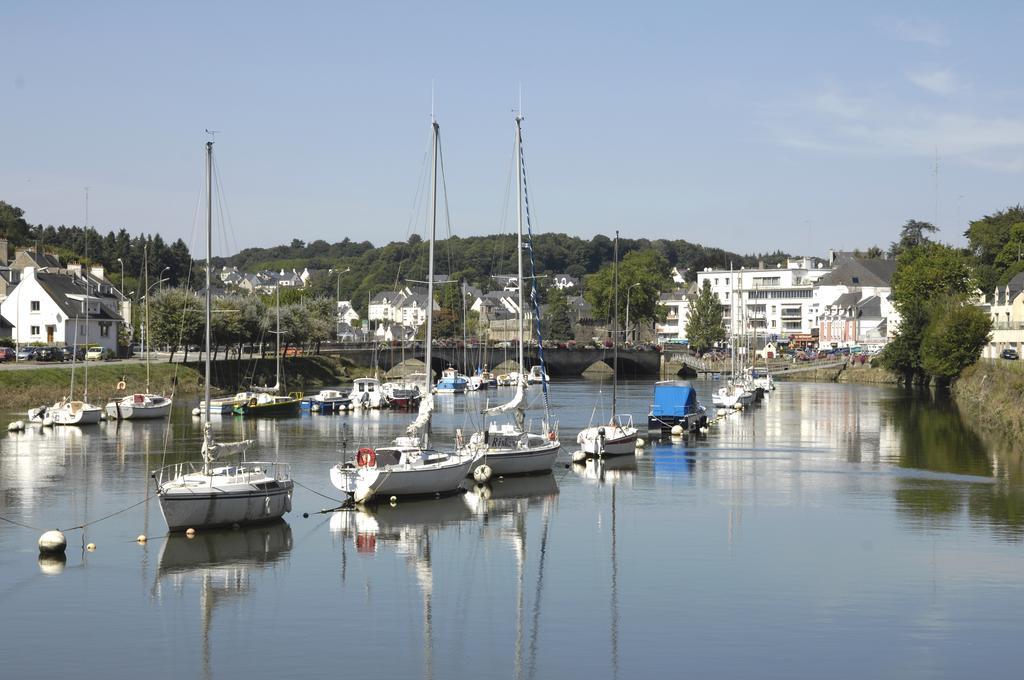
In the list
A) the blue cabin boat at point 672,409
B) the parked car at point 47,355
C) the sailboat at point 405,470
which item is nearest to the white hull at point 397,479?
the sailboat at point 405,470

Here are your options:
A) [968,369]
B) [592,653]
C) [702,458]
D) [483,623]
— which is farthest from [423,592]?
[968,369]

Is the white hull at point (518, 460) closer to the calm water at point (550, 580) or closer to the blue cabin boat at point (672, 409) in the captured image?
the calm water at point (550, 580)

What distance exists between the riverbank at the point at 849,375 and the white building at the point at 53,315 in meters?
93.3

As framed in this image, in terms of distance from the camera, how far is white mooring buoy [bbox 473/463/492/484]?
201ft

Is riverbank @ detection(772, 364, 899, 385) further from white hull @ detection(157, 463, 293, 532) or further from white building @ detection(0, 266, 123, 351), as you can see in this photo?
white hull @ detection(157, 463, 293, 532)

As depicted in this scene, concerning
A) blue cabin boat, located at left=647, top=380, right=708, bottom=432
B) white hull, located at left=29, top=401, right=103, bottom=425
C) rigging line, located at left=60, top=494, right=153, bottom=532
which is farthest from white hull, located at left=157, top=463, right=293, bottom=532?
blue cabin boat, located at left=647, top=380, right=708, bottom=432

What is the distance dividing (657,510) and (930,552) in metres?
13.6

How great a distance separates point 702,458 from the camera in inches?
3051

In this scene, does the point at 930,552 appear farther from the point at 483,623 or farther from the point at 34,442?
the point at 34,442

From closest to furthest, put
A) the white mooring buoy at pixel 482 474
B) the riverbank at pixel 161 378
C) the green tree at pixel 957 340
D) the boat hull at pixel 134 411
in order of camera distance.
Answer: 1. the white mooring buoy at pixel 482 474
2. the boat hull at pixel 134 411
3. the riverbank at pixel 161 378
4. the green tree at pixel 957 340

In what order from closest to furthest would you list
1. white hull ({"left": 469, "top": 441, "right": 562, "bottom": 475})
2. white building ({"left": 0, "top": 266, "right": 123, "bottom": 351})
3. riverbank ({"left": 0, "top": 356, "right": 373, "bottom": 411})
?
white hull ({"left": 469, "top": 441, "right": 562, "bottom": 475}) → riverbank ({"left": 0, "top": 356, "right": 373, "bottom": 411}) → white building ({"left": 0, "top": 266, "right": 123, "bottom": 351})

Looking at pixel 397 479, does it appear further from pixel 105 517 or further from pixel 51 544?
pixel 51 544

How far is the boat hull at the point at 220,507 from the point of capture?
1817 inches

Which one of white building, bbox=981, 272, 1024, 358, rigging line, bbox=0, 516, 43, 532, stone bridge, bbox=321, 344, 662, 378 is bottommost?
rigging line, bbox=0, 516, 43, 532
